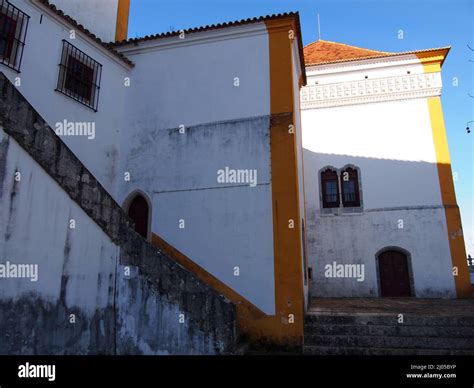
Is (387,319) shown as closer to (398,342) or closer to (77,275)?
(398,342)

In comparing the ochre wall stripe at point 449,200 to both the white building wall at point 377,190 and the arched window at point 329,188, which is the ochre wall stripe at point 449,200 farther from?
the arched window at point 329,188

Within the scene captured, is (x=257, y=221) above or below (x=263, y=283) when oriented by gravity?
above

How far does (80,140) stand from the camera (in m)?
7.84

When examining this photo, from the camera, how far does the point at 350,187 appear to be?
1338cm

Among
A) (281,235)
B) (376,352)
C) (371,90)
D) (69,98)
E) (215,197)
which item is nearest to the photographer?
(376,352)

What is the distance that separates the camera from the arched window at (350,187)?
43.3 feet

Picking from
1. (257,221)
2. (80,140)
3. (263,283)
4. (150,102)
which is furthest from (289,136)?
(80,140)

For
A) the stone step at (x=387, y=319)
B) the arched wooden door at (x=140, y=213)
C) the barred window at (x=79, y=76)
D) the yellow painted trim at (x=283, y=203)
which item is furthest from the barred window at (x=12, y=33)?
the stone step at (x=387, y=319)

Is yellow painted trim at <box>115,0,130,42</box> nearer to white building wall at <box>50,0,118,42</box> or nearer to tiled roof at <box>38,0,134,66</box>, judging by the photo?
white building wall at <box>50,0,118,42</box>

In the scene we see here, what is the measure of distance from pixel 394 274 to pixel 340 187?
3620mm

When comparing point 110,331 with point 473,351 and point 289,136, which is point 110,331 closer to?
point 289,136

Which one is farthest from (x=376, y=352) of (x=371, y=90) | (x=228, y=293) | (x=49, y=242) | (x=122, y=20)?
(x=122, y=20)

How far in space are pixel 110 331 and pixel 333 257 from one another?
9519 mm

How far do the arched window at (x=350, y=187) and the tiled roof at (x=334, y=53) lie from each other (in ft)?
15.2
